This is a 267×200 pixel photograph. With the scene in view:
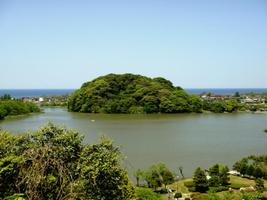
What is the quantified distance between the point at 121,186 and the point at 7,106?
32466 millimetres

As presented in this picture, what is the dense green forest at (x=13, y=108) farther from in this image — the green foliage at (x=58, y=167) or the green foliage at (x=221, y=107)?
the green foliage at (x=58, y=167)

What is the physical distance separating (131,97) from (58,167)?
3798cm

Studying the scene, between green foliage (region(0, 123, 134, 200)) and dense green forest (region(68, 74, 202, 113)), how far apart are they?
Result: 3388 cm

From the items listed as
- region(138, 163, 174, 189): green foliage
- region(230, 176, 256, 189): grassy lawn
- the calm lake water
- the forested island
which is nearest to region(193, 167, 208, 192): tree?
region(138, 163, 174, 189): green foliage

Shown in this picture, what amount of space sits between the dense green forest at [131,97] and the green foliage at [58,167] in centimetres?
3388

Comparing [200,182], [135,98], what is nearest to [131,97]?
[135,98]

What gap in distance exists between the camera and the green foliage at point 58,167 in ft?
17.3

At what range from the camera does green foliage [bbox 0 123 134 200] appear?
5.27 meters

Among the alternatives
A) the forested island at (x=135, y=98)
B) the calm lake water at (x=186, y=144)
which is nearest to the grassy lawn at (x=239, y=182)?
the calm lake water at (x=186, y=144)

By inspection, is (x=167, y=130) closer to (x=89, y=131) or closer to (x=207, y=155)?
(x=89, y=131)

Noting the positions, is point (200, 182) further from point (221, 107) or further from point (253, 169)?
point (221, 107)

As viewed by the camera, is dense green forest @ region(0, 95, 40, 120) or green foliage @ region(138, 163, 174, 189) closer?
green foliage @ region(138, 163, 174, 189)

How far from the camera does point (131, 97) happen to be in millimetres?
43250

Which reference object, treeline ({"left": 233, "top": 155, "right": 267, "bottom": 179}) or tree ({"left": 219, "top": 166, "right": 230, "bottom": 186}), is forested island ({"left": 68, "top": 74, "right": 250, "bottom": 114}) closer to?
treeline ({"left": 233, "top": 155, "right": 267, "bottom": 179})
